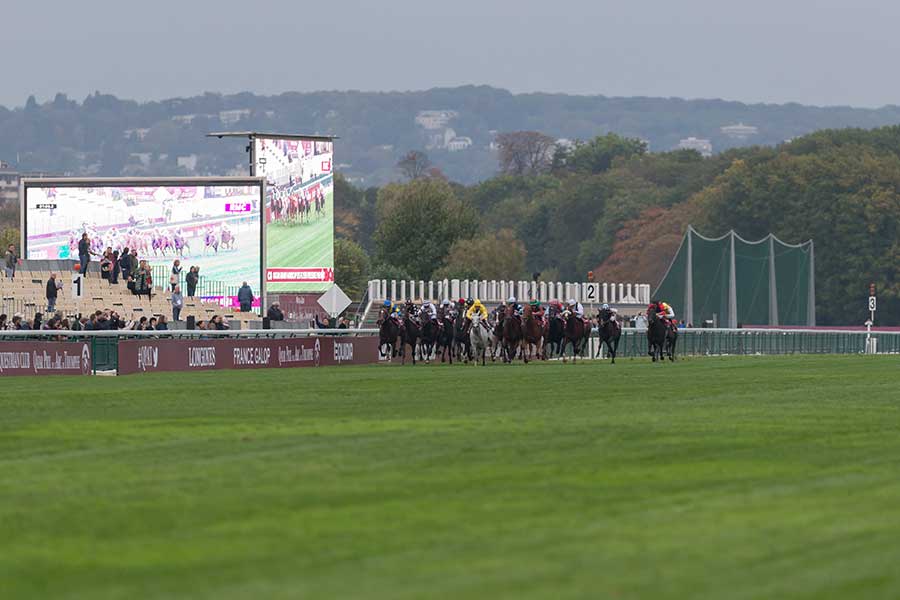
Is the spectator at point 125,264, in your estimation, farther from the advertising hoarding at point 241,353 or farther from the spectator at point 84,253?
the advertising hoarding at point 241,353

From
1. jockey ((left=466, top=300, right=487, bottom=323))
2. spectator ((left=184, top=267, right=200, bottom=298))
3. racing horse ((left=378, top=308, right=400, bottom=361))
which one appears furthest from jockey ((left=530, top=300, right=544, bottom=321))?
spectator ((left=184, top=267, right=200, bottom=298))

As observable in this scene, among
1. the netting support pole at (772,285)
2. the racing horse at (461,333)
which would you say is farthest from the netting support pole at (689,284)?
the racing horse at (461,333)

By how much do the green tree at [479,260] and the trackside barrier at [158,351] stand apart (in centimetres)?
6273

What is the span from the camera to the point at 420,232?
11306cm

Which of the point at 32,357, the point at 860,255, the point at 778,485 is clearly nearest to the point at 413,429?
the point at 778,485

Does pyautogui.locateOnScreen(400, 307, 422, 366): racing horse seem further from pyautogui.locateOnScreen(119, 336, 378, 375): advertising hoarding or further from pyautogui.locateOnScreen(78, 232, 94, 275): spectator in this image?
pyautogui.locateOnScreen(78, 232, 94, 275): spectator

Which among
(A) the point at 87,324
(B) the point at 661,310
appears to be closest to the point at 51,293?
(A) the point at 87,324

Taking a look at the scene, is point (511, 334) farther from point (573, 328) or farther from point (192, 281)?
point (192, 281)

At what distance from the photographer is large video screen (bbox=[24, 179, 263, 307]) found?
6369 centimetres

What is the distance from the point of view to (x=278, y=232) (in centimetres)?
7119

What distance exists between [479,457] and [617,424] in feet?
13.3

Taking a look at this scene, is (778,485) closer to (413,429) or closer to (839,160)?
(413,429)

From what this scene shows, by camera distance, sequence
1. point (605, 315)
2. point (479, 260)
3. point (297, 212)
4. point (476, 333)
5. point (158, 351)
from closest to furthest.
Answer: point (158, 351)
point (476, 333)
point (605, 315)
point (297, 212)
point (479, 260)

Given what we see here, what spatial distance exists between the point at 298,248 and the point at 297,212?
7.17 feet
